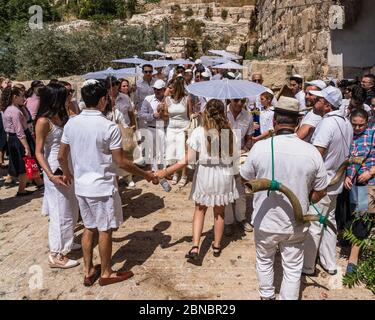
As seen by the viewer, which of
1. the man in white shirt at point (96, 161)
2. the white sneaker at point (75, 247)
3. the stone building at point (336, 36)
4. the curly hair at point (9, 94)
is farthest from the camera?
the stone building at point (336, 36)

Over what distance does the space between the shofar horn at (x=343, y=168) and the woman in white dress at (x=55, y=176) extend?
274 centimetres

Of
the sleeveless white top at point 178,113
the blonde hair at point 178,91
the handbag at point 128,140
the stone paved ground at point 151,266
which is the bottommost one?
the stone paved ground at point 151,266

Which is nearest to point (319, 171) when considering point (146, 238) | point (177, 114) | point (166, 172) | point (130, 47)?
point (166, 172)

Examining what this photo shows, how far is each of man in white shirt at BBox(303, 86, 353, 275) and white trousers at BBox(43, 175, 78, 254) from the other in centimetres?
259

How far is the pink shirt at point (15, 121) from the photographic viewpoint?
6359 mm

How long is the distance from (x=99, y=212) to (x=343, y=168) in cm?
242

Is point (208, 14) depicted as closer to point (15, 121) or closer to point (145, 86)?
point (145, 86)

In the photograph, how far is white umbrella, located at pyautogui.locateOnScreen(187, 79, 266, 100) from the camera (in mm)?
4422

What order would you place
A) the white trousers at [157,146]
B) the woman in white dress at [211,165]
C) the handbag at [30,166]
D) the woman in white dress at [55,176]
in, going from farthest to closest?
the white trousers at [157,146]
the handbag at [30,166]
the woman in white dress at [211,165]
the woman in white dress at [55,176]

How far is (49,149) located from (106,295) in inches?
65.1

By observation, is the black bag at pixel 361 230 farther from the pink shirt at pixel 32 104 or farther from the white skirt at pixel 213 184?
the pink shirt at pixel 32 104

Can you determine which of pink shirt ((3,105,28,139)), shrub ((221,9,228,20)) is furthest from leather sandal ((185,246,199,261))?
shrub ((221,9,228,20))

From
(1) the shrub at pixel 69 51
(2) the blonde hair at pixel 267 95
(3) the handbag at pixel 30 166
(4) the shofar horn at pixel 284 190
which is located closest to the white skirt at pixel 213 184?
(4) the shofar horn at pixel 284 190

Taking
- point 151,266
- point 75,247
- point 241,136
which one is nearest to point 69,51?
point 241,136
